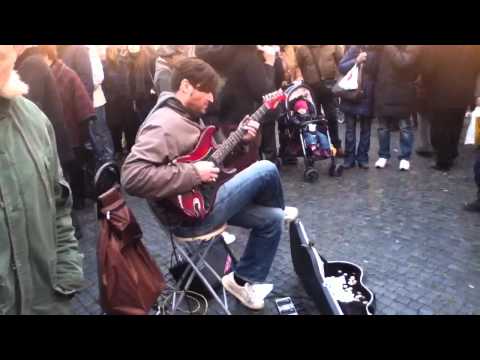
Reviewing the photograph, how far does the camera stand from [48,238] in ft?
5.91

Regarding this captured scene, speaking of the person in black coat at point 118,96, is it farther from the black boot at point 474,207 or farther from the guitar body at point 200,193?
the black boot at point 474,207

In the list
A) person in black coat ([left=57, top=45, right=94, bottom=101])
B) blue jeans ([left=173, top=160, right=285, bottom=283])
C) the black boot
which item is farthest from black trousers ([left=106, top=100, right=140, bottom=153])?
the black boot

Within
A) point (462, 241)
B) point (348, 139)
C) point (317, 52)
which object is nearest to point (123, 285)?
point (462, 241)

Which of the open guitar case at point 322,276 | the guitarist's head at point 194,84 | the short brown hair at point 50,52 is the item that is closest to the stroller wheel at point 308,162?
the open guitar case at point 322,276

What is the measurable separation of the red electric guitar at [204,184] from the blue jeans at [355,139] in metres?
3.33

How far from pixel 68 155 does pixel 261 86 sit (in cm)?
216

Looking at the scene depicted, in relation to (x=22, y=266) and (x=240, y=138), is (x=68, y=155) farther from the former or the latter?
(x=22, y=266)

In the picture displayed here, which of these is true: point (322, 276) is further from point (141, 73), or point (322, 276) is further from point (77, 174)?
point (141, 73)

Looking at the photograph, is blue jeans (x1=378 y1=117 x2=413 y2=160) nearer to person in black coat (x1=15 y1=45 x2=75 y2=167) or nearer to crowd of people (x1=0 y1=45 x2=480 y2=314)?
crowd of people (x1=0 y1=45 x2=480 y2=314)

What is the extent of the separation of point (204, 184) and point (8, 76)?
51.6 inches

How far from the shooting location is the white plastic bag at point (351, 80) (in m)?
5.52

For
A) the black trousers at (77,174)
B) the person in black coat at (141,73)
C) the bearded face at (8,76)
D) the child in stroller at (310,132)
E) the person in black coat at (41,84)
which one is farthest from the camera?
the person in black coat at (141,73)

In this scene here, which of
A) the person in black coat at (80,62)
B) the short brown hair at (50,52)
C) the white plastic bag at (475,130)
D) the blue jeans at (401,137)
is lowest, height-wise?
the blue jeans at (401,137)

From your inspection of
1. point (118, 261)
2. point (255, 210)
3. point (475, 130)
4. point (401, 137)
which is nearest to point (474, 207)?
point (475, 130)
